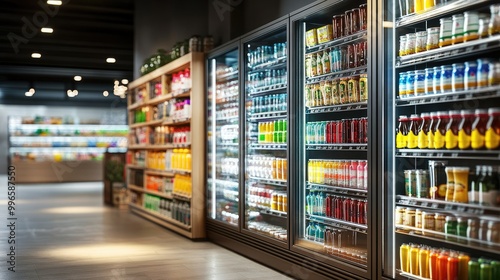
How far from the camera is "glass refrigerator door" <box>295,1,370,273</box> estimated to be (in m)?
5.14

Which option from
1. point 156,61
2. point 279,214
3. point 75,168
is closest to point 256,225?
point 279,214

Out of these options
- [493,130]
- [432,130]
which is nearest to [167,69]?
[432,130]

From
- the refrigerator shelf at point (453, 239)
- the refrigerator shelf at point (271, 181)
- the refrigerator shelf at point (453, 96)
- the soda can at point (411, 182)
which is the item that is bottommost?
the refrigerator shelf at point (453, 239)

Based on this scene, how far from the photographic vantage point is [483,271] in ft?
12.5

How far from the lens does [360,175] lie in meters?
5.13

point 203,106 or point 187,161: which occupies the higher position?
point 203,106

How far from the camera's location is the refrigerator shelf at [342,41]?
511cm

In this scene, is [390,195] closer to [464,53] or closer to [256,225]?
[464,53]

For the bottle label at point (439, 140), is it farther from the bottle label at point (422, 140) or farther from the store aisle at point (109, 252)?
the store aisle at point (109, 252)

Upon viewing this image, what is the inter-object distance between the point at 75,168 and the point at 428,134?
21.9m

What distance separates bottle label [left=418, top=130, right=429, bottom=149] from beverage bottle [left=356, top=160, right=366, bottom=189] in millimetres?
768

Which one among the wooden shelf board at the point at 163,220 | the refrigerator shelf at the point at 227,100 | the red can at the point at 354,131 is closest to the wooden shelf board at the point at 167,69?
the refrigerator shelf at the point at 227,100

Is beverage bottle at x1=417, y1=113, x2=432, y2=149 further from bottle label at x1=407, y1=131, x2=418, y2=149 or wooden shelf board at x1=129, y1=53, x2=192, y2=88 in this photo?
wooden shelf board at x1=129, y1=53, x2=192, y2=88

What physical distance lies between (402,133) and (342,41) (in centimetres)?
126
